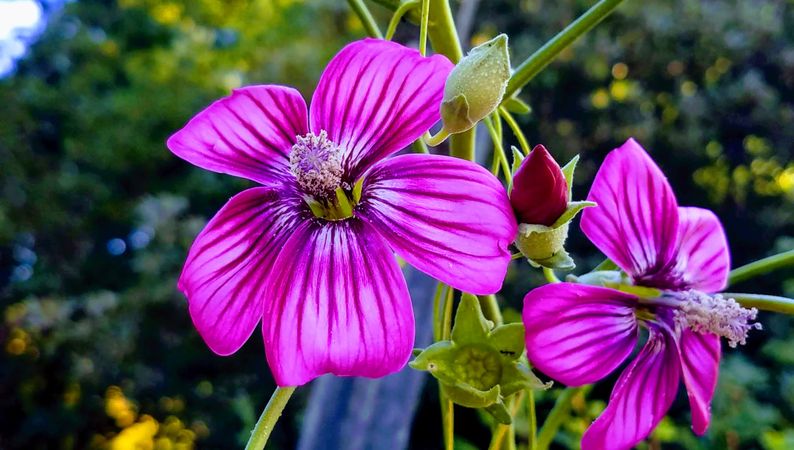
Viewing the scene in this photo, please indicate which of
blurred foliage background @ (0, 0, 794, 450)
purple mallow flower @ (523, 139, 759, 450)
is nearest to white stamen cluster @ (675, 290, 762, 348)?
purple mallow flower @ (523, 139, 759, 450)

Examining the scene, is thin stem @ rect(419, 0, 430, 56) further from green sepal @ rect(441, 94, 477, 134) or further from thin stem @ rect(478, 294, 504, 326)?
thin stem @ rect(478, 294, 504, 326)

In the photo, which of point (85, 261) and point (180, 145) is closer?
point (180, 145)

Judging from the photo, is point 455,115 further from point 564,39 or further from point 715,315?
point 715,315

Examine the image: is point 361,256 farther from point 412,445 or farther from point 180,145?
point 412,445

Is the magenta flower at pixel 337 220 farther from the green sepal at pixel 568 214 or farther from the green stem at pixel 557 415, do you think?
the green stem at pixel 557 415

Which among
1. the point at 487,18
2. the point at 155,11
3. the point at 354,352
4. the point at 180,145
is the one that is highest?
the point at 155,11

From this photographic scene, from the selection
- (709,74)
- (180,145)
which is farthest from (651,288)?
(709,74)

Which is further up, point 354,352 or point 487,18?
point 487,18

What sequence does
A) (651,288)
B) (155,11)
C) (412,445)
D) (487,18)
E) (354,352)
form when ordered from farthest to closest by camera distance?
1. (155,11)
2. (487,18)
3. (412,445)
4. (651,288)
5. (354,352)
